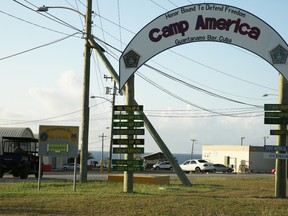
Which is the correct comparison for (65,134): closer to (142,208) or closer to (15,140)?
(142,208)

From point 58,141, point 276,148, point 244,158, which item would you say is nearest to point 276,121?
point 276,148

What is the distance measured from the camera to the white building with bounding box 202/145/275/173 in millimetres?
76062

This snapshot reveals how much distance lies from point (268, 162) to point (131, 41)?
2378 inches

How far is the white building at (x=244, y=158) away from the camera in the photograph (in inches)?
2995

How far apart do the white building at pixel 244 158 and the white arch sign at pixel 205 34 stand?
5241 cm

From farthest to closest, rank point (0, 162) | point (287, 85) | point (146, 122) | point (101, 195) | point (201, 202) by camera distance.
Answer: point (0, 162)
point (146, 122)
point (287, 85)
point (101, 195)
point (201, 202)

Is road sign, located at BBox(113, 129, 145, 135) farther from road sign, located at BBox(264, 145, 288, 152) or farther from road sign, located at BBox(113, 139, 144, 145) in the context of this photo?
road sign, located at BBox(264, 145, 288, 152)

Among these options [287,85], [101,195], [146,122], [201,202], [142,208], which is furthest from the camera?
[146,122]

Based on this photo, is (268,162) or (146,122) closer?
(146,122)

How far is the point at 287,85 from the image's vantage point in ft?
67.3

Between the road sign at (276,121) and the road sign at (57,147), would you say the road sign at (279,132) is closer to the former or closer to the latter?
the road sign at (276,121)

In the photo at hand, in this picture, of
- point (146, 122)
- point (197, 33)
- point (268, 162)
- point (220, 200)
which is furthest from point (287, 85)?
point (268, 162)

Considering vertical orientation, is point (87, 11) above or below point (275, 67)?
above

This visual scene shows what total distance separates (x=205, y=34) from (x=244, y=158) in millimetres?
58300
